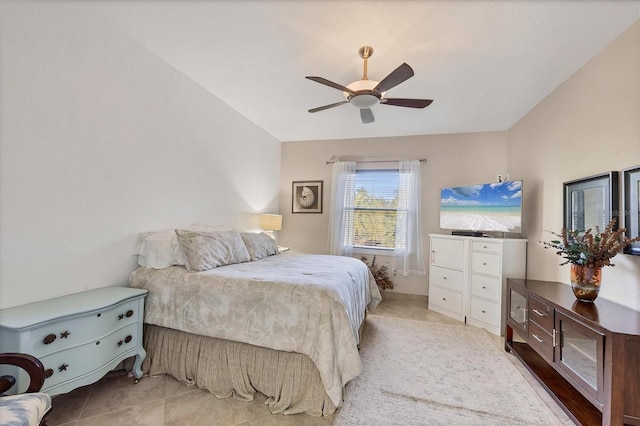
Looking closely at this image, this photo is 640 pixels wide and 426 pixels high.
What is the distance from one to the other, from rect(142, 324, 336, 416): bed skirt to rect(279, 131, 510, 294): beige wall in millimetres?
2841

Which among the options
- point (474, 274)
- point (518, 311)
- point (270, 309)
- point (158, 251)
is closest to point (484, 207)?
point (474, 274)

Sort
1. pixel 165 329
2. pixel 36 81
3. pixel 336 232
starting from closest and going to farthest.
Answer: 1. pixel 36 81
2. pixel 165 329
3. pixel 336 232

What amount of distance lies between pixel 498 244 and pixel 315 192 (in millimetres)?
2814

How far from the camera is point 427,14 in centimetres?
176

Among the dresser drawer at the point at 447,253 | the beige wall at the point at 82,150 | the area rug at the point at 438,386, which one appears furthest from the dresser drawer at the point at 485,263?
the beige wall at the point at 82,150

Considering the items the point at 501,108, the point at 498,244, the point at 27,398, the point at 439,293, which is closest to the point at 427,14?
the point at 501,108

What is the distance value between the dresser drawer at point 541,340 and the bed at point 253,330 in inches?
53.8

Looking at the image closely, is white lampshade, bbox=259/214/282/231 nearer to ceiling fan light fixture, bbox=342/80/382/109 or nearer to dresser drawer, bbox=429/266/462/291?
ceiling fan light fixture, bbox=342/80/382/109

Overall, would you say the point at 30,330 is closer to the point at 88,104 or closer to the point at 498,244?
the point at 88,104

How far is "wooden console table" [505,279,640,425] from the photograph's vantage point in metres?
1.28

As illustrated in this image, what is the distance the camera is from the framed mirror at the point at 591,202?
1866mm

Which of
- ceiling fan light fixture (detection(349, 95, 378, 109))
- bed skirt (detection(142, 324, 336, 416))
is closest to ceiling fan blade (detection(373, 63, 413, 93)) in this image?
ceiling fan light fixture (detection(349, 95, 378, 109))

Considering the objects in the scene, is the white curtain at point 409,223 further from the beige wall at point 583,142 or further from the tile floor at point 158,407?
the tile floor at point 158,407

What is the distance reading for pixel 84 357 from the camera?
60.2 inches
